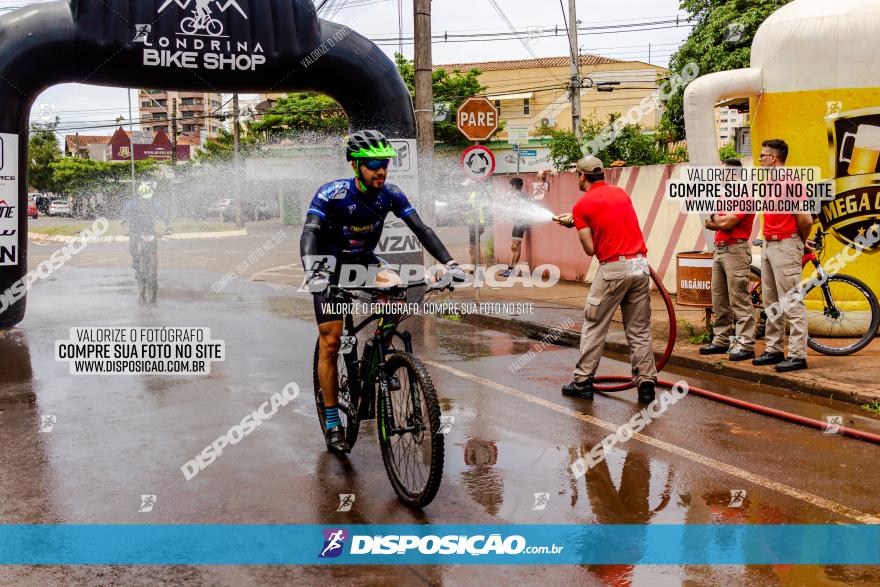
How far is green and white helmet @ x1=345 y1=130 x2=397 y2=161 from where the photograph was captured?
18.4 ft

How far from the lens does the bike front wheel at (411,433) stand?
4898mm

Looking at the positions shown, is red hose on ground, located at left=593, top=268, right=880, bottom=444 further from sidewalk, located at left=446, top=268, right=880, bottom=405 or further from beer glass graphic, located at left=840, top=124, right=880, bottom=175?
beer glass graphic, located at left=840, top=124, right=880, bottom=175

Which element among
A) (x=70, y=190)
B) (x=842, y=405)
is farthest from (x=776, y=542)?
(x=70, y=190)

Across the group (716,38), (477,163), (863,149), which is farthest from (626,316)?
(716,38)

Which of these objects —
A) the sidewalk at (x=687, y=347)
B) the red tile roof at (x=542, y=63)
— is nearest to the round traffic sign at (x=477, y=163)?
the sidewalk at (x=687, y=347)

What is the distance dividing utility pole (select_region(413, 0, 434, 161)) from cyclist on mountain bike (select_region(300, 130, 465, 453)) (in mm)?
9072

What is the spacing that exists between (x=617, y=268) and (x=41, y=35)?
8033 mm

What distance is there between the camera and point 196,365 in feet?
31.1

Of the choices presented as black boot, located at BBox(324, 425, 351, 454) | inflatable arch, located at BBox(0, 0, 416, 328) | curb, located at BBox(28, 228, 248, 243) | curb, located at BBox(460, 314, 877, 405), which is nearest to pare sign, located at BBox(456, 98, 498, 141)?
inflatable arch, located at BBox(0, 0, 416, 328)

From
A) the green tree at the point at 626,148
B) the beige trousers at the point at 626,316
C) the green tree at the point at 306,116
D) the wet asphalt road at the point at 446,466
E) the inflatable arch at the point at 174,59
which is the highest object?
the green tree at the point at 306,116

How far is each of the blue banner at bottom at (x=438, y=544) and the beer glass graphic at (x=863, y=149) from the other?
5971 millimetres

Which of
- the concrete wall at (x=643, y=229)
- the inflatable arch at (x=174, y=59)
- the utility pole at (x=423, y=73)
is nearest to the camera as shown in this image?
the inflatable arch at (x=174, y=59)

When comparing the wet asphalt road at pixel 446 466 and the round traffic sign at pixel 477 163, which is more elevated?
the round traffic sign at pixel 477 163

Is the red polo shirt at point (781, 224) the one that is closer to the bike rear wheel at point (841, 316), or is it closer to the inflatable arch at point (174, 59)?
the bike rear wheel at point (841, 316)
